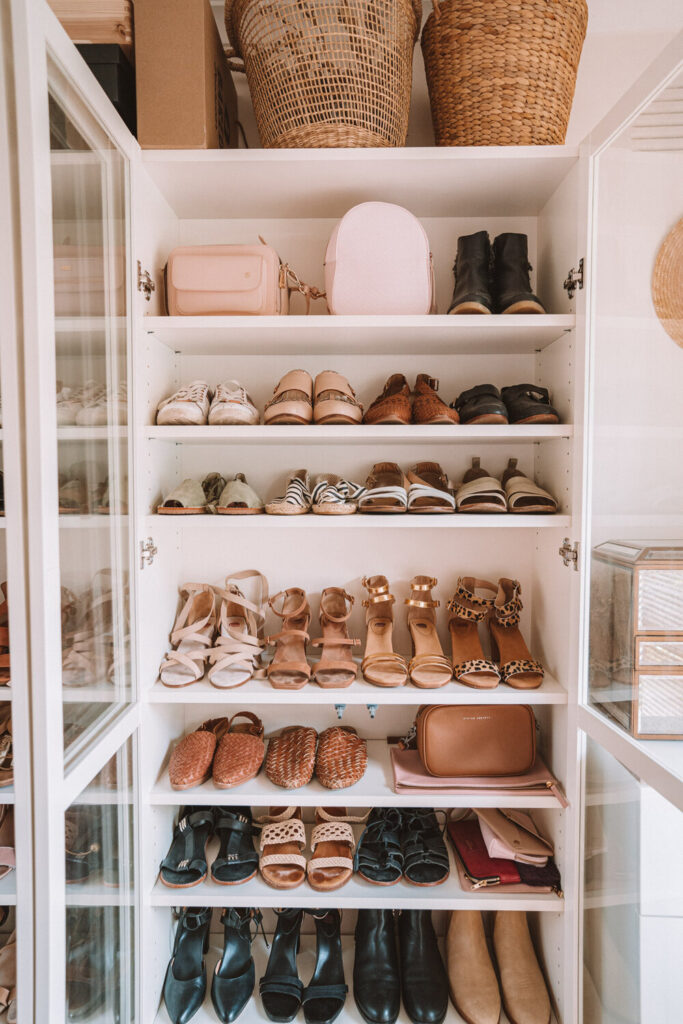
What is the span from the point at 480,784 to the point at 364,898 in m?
0.39

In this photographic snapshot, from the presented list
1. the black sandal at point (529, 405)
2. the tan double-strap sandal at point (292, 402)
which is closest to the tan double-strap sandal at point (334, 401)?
the tan double-strap sandal at point (292, 402)

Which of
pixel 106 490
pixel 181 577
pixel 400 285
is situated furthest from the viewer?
pixel 181 577

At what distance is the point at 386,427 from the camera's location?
144 cm

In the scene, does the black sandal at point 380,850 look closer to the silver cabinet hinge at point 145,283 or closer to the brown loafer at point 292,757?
the brown loafer at point 292,757

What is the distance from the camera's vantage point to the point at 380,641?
1665 mm

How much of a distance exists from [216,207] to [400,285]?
0.59 meters

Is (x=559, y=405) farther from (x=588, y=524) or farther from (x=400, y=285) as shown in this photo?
(x=400, y=285)

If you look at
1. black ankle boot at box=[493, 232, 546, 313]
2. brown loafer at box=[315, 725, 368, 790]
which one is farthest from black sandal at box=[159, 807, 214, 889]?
black ankle boot at box=[493, 232, 546, 313]

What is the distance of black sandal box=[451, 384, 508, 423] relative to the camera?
1472mm

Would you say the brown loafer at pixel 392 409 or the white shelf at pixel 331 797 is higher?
the brown loafer at pixel 392 409

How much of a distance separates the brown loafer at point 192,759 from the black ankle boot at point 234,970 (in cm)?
39

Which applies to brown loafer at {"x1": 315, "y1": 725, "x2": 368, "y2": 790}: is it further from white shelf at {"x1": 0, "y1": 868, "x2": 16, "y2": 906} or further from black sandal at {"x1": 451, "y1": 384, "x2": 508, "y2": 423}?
black sandal at {"x1": 451, "y1": 384, "x2": 508, "y2": 423}

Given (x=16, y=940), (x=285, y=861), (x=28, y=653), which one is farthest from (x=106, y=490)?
(x=285, y=861)

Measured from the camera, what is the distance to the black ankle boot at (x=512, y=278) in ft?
4.75
